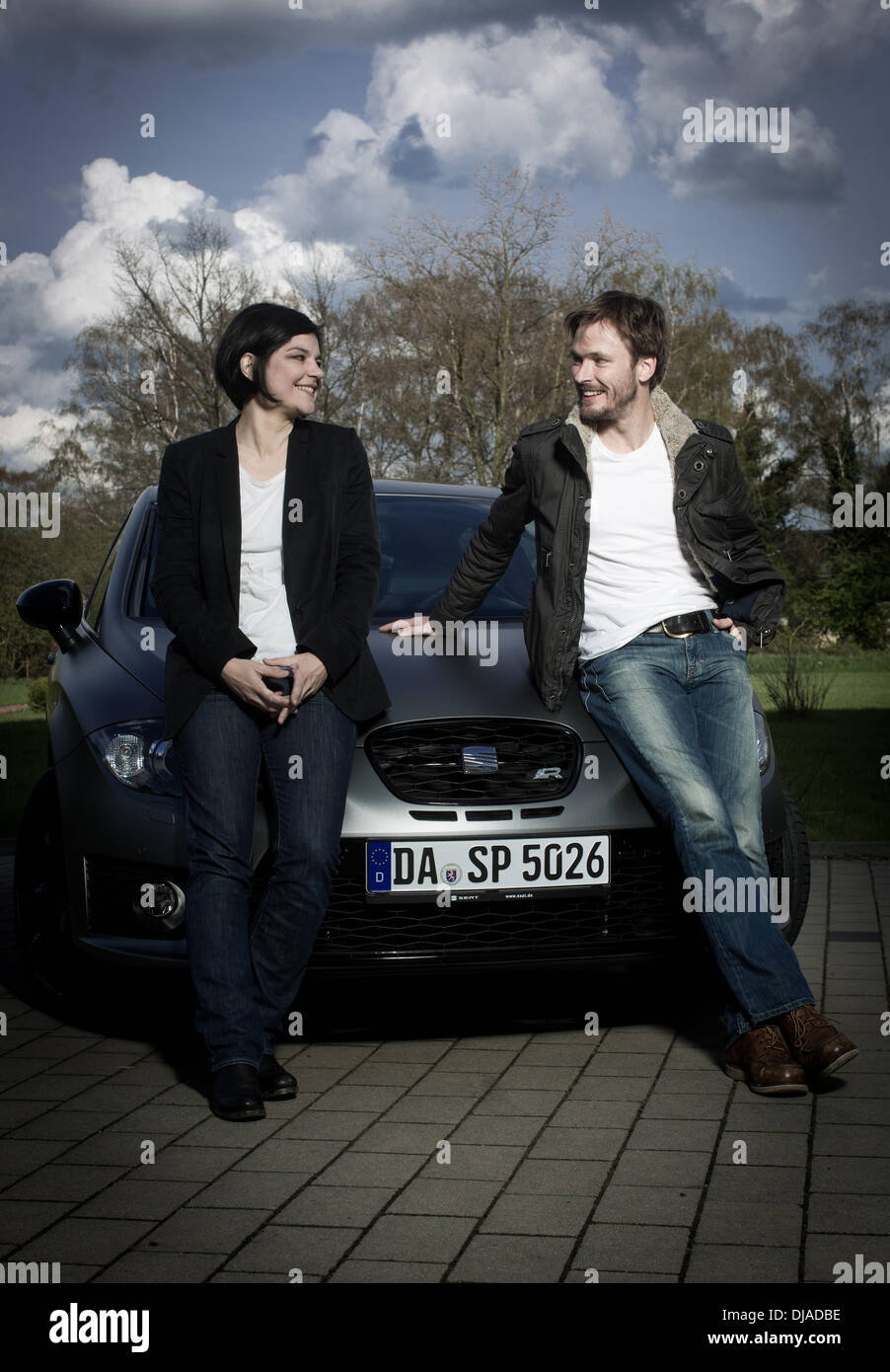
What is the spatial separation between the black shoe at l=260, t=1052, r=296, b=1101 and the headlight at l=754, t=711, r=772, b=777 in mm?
1628

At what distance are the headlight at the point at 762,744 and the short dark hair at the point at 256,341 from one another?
1730 millimetres

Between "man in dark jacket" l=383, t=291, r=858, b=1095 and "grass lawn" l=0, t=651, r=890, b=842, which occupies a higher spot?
"man in dark jacket" l=383, t=291, r=858, b=1095

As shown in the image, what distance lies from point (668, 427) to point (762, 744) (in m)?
0.99

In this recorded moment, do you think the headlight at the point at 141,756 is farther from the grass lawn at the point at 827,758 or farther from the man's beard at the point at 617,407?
the grass lawn at the point at 827,758

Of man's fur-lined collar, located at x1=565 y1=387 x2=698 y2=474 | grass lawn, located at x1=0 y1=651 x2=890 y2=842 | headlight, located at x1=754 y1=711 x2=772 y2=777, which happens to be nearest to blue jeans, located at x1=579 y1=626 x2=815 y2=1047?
headlight, located at x1=754 y1=711 x2=772 y2=777

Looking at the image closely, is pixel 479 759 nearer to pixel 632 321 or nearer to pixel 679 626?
pixel 679 626

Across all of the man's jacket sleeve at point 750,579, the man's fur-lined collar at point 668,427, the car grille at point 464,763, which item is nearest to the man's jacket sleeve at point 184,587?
the car grille at point 464,763

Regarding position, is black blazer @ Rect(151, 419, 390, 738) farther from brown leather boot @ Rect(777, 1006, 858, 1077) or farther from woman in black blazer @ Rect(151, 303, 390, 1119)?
brown leather boot @ Rect(777, 1006, 858, 1077)

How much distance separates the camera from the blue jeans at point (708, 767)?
3865 millimetres

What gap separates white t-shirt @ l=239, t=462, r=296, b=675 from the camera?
3887 millimetres

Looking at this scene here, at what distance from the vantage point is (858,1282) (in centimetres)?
265

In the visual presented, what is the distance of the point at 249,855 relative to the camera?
3.82 metres
